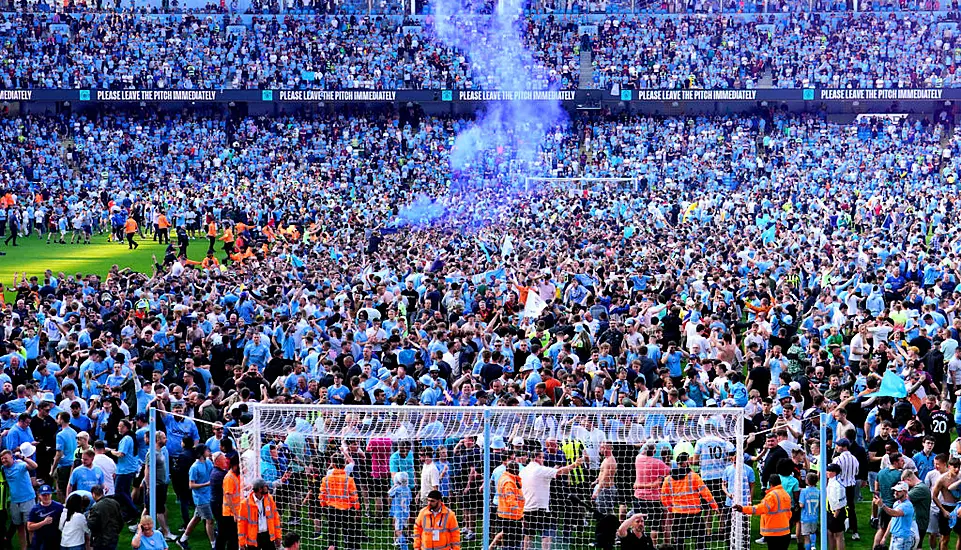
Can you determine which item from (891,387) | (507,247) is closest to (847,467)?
(891,387)

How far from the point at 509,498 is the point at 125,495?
3.07 meters

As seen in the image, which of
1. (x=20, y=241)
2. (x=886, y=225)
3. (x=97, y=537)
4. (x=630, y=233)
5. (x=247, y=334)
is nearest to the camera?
(x=97, y=537)

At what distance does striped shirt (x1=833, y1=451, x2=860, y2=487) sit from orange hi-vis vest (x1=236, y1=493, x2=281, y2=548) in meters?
4.49

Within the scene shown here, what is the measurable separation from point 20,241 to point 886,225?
2118cm

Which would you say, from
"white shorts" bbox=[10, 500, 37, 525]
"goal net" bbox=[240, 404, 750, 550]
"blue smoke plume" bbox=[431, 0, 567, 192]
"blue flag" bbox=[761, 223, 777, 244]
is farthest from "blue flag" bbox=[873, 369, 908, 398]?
"blue smoke plume" bbox=[431, 0, 567, 192]

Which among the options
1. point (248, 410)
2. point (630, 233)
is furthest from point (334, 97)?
point (248, 410)

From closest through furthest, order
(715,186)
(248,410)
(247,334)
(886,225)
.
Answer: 1. (248,410)
2. (247,334)
3. (886,225)
4. (715,186)

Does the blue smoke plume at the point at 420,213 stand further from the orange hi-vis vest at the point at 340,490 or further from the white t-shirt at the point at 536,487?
the white t-shirt at the point at 536,487

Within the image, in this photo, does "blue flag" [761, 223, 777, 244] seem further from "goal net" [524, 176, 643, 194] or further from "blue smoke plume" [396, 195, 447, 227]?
"goal net" [524, 176, 643, 194]

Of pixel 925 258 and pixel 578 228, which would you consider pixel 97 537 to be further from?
pixel 578 228

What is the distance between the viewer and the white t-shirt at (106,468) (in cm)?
1107

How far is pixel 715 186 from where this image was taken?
41438 millimetres

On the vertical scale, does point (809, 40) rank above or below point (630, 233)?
above

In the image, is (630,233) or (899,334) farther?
(630,233)
